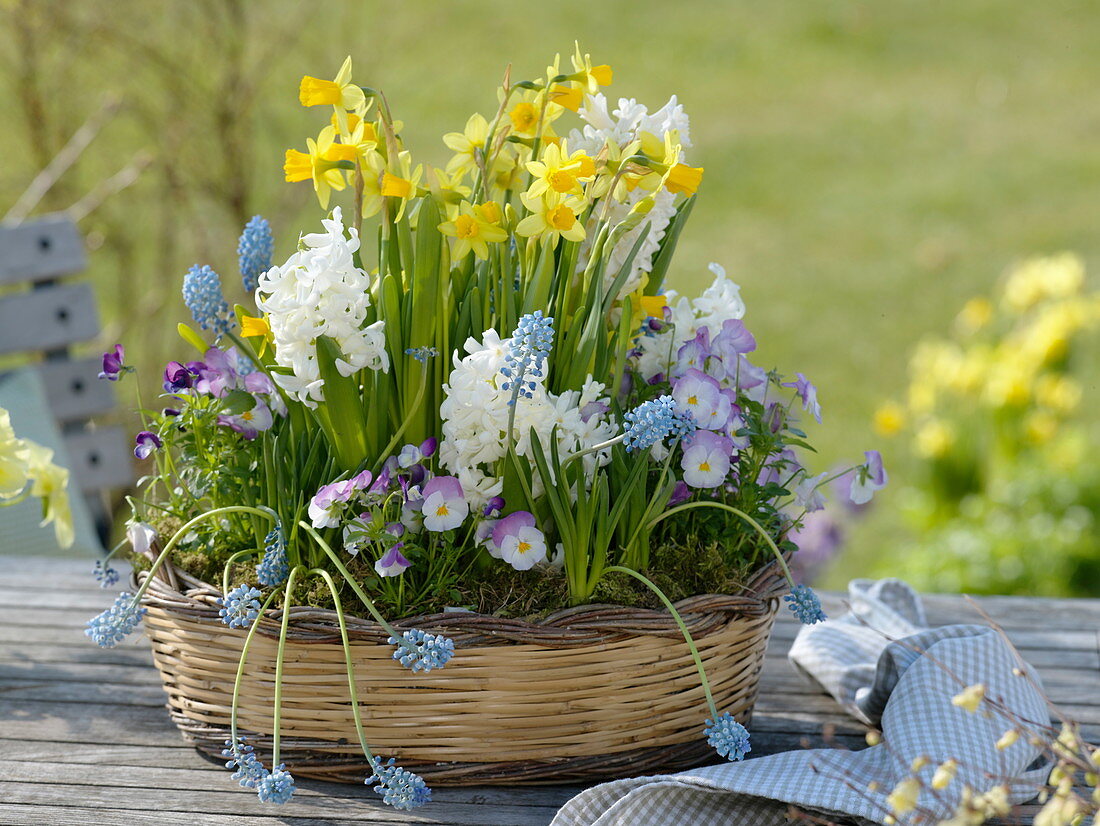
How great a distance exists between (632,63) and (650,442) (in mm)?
6501

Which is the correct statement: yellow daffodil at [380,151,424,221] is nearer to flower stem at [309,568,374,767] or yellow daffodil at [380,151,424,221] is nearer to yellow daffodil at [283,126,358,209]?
yellow daffodil at [283,126,358,209]

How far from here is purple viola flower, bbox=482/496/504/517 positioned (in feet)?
3.20

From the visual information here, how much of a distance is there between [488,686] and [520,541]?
132 mm

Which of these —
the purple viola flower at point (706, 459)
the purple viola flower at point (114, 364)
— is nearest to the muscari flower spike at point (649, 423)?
the purple viola flower at point (706, 459)

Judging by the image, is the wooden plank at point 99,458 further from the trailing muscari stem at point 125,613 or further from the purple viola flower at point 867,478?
the purple viola flower at point 867,478

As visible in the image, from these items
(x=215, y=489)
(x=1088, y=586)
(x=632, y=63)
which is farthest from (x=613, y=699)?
(x=632, y=63)

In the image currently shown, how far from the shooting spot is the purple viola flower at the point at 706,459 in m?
1.01

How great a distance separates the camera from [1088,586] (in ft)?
8.95

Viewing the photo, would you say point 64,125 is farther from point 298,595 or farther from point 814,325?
point 814,325

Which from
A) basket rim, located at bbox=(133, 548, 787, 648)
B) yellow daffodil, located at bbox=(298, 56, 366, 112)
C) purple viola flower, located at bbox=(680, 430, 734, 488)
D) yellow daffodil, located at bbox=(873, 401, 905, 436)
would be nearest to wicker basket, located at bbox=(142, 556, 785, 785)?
basket rim, located at bbox=(133, 548, 787, 648)

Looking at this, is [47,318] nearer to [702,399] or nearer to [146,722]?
[146,722]

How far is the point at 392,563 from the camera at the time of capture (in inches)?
37.2

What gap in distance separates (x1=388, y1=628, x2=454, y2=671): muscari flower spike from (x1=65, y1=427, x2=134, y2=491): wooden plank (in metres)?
1.88

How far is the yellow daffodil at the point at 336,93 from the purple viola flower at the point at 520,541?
1.23ft
